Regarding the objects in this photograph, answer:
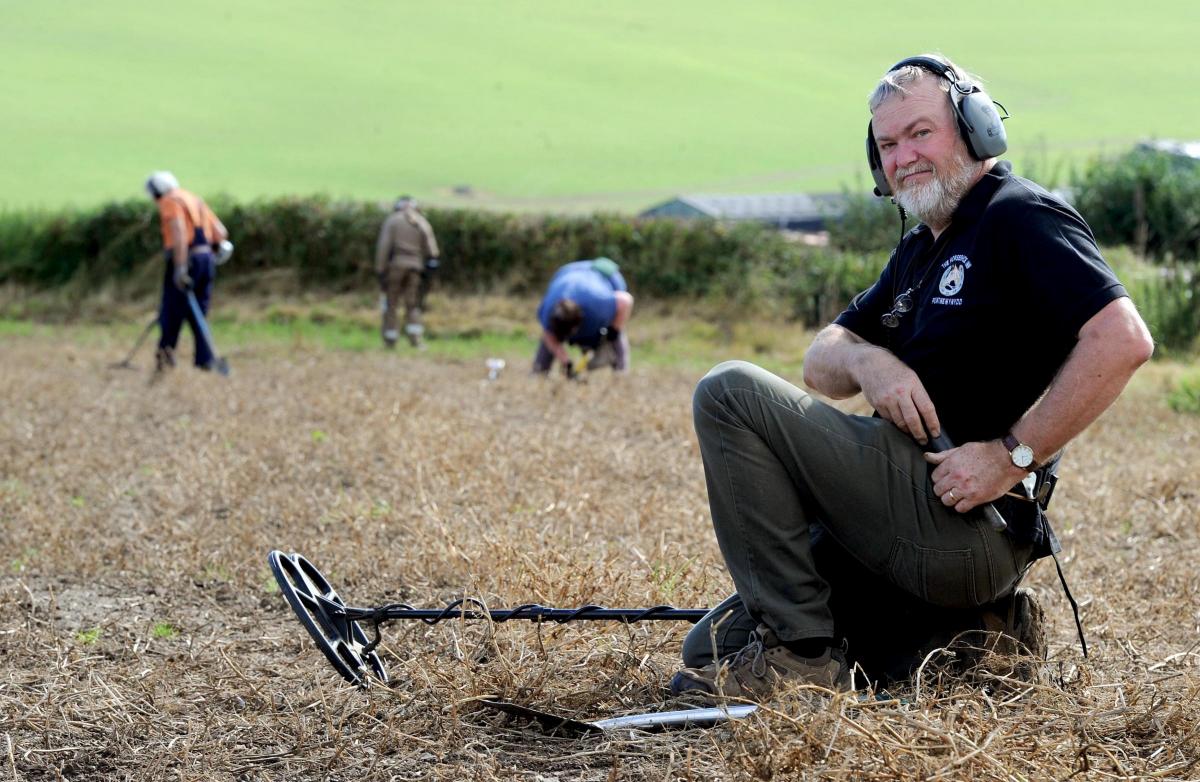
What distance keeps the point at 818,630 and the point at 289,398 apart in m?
7.89

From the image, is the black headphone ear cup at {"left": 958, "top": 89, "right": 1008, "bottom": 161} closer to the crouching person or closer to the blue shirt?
the crouching person

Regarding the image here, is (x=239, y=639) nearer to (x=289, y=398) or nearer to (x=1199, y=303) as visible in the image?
(x=289, y=398)

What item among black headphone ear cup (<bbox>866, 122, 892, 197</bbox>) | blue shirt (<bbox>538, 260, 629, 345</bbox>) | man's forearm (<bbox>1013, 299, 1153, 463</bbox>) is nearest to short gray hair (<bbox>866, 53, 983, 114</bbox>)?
black headphone ear cup (<bbox>866, 122, 892, 197</bbox>)

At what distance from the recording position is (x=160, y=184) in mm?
13922

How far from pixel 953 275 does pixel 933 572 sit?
722mm

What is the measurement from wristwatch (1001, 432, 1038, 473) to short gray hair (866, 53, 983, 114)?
3.03 ft

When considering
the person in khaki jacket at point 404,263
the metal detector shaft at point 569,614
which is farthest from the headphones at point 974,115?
the person in khaki jacket at point 404,263

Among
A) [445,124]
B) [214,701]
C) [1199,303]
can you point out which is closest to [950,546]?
[214,701]

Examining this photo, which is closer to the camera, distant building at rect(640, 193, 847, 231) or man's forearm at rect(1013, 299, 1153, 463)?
man's forearm at rect(1013, 299, 1153, 463)

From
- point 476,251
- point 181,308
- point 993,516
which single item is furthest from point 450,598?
point 476,251

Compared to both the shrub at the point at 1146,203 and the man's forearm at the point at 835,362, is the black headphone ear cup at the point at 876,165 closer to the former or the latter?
the man's forearm at the point at 835,362

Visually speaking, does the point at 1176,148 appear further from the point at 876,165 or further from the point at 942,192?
the point at 942,192

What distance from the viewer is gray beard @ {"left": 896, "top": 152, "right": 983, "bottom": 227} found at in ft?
11.4

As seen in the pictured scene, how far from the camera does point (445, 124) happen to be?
136 feet
